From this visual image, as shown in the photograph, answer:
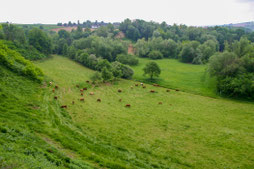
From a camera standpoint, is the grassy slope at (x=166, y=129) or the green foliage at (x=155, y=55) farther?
the green foliage at (x=155, y=55)

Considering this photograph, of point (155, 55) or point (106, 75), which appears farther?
point (155, 55)

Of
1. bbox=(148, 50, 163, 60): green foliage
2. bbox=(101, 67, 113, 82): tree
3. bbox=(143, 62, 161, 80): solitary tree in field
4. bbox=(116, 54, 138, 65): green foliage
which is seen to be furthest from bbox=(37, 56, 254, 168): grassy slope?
bbox=(148, 50, 163, 60): green foliage

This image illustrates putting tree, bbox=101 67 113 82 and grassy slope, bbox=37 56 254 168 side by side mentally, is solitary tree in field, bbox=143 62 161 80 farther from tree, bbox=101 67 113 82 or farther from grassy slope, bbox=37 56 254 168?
grassy slope, bbox=37 56 254 168

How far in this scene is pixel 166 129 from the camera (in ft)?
87.0

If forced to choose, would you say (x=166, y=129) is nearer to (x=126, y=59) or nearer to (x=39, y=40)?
(x=126, y=59)

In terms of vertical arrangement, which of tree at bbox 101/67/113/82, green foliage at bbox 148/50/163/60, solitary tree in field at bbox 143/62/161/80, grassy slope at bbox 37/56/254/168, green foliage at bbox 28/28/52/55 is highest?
green foliage at bbox 28/28/52/55

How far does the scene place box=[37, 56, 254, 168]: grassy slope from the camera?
19234mm

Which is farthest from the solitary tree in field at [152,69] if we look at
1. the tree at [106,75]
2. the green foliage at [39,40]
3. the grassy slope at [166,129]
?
the green foliage at [39,40]

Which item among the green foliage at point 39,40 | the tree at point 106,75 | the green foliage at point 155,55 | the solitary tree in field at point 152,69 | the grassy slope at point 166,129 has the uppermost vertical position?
the green foliage at point 39,40

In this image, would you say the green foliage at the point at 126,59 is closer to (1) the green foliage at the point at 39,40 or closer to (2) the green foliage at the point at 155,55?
(2) the green foliage at the point at 155,55

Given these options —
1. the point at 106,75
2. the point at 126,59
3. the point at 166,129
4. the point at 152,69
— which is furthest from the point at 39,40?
the point at 166,129

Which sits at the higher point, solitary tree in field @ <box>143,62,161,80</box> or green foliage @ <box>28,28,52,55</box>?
green foliage @ <box>28,28,52,55</box>

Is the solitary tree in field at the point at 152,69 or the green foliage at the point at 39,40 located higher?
the green foliage at the point at 39,40

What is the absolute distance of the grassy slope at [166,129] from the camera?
63.1 ft
